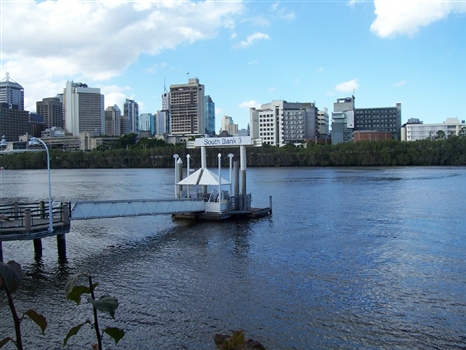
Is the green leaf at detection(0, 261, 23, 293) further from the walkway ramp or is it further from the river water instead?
the walkway ramp

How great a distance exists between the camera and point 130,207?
32656mm

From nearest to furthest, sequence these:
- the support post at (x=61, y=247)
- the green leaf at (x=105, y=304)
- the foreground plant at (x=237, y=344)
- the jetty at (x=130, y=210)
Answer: the foreground plant at (x=237, y=344)
the green leaf at (x=105, y=304)
the jetty at (x=130, y=210)
the support post at (x=61, y=247)

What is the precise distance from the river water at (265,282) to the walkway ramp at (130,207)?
1.74 meters

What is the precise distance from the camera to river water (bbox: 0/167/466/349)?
53.8 feet

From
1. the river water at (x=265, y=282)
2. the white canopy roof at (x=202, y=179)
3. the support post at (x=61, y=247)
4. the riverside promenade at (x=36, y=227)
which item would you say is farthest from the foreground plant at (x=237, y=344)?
the white canopy roof at (x=202, y=179)

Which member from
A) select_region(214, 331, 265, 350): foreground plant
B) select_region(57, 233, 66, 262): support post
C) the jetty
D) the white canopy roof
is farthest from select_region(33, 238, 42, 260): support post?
select_region(214, 331, 265, 350): foreground plant

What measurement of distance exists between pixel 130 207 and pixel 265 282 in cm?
1364

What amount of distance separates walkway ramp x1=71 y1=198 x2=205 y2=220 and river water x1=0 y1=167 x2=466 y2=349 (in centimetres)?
174

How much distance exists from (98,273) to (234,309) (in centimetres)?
863

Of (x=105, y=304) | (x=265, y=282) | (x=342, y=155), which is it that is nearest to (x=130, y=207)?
(x=265, y=282)

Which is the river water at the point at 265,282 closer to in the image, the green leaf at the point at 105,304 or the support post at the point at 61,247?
the support post at the point at 61,247

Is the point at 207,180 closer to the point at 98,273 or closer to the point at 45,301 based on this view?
the point at 98,273

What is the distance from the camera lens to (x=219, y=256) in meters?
27.8

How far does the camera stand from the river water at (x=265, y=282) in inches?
646
